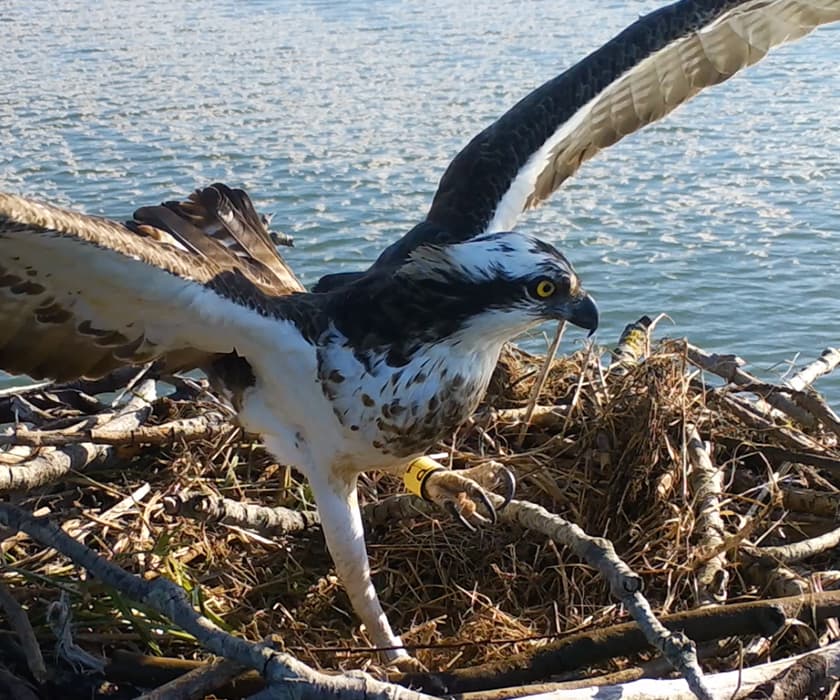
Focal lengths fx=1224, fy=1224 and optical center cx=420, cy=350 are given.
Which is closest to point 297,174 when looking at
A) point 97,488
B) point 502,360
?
point 502,360

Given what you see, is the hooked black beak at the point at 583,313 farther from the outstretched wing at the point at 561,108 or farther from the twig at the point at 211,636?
the twig at the point at 211,636

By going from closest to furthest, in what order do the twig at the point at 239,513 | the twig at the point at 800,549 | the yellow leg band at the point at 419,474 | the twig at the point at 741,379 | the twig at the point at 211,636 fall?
the twig at the point at 211,636 < the twig at the point at 239,513 < the twig at the point at 800,549 < the yellow leg band at the point at 419,474 < the twig at the point at 741,379

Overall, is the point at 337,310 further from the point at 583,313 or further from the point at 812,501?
the point at 812,501

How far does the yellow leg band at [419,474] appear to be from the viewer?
4.42 metres

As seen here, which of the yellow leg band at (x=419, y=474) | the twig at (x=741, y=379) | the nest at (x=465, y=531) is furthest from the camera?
the twig at (x=741, y=379)

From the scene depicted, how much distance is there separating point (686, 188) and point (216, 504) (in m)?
6.63

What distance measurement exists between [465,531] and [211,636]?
56.8 inches

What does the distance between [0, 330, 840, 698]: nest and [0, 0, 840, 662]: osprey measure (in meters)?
0.27

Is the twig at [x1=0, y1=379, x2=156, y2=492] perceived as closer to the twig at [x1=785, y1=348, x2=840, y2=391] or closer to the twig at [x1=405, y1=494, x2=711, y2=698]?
the twig at [x1=405, y1=494, x2=711, y2=698]

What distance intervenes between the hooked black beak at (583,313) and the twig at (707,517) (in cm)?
97

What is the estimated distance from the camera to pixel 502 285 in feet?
11.6

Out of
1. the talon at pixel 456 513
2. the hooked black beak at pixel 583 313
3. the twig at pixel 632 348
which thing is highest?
the hooked black beak at pixel 583 313

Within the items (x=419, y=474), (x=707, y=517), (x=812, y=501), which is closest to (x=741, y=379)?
(x=812, y=501)

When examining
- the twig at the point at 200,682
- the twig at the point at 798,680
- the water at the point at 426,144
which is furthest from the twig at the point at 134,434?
the water at the point at 426,144
